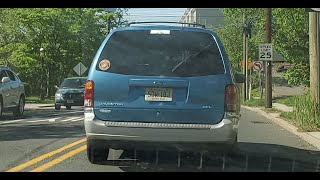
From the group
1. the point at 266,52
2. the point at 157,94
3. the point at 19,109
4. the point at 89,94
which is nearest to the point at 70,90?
the point at 19,109

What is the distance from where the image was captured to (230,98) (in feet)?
23.1

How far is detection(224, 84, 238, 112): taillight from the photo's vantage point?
275 inches

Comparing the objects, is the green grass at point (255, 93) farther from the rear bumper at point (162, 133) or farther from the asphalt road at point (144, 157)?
the rear bumper at point (162, 133)

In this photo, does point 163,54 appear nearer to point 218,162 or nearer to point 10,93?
point 218,162

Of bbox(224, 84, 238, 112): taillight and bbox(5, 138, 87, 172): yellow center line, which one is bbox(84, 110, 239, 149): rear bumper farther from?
bbox(5, 138, 87, 172): yellow center line

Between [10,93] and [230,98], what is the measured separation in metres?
11.0

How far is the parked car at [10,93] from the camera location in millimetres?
15932

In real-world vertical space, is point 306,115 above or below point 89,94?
below

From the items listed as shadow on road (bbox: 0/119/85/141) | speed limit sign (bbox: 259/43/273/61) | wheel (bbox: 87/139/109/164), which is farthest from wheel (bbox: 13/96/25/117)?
speed limit sign (bbox: 259/43/273/61)

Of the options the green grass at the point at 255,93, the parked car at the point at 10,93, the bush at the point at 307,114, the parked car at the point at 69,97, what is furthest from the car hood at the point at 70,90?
the green grass at the point at 255,93

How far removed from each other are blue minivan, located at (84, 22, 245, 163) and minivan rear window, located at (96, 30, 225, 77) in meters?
0.01

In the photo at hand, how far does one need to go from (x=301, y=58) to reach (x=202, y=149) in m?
20.8

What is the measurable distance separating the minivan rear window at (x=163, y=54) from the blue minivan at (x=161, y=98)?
0.04 feet

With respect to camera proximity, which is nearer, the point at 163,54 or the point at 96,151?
the point at 163,54
